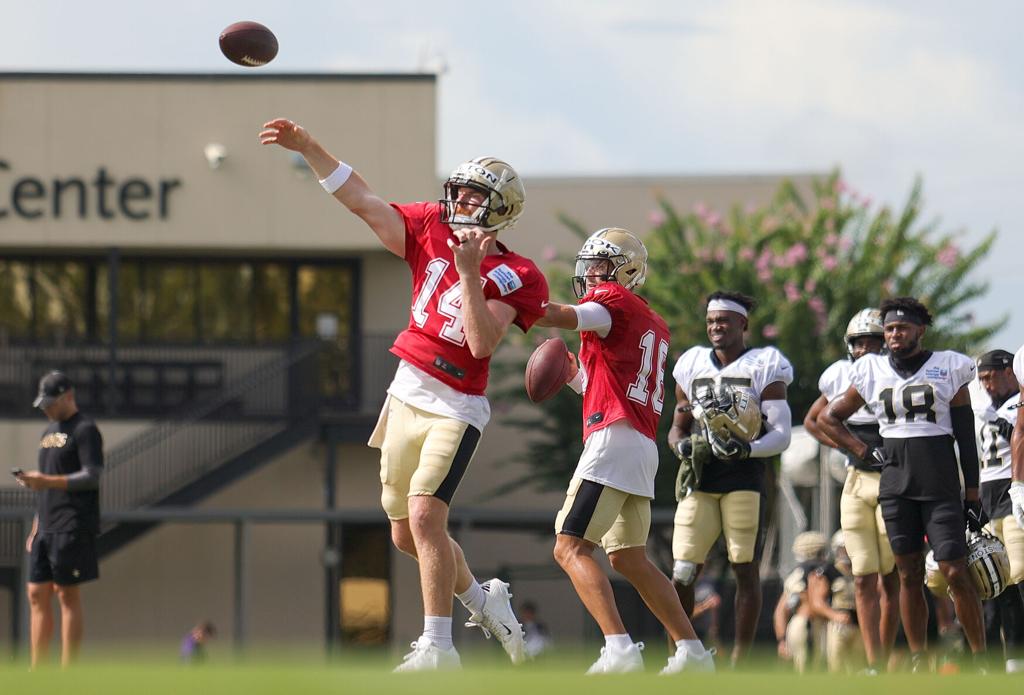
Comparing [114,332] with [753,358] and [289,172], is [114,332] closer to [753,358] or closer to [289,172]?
[289,172]

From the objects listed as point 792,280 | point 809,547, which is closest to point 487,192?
point 809,547

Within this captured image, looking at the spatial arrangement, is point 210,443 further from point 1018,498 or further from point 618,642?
point 618,642

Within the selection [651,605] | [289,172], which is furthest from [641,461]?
[289,172]

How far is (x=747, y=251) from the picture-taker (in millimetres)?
28812

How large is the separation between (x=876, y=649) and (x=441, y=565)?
3673 mm

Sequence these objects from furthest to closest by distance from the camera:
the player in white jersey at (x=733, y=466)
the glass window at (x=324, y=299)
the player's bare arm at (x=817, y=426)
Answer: the glass window at (x=324, y=299) < the player's bare arm at (x=817, y=426) < the player in white jersey at (x=733, y=466)

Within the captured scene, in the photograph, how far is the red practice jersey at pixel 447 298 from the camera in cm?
791

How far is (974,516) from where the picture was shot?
1005cm

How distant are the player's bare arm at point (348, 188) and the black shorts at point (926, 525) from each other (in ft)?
11.1

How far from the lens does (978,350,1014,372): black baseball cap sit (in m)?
10.3

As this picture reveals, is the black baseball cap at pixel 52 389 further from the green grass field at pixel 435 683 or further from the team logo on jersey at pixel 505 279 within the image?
the green grass field at pixel 435 683

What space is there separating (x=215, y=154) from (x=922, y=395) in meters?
21.1

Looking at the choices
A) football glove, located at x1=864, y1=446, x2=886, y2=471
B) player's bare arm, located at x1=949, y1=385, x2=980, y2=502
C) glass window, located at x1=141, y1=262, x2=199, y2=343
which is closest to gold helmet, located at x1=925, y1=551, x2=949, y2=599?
football glove, located at x1=864, y1=446, x2=886, y2=471

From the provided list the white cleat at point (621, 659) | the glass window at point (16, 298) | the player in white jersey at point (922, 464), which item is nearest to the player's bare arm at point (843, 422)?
the player in white jersey at point (922, 464)
